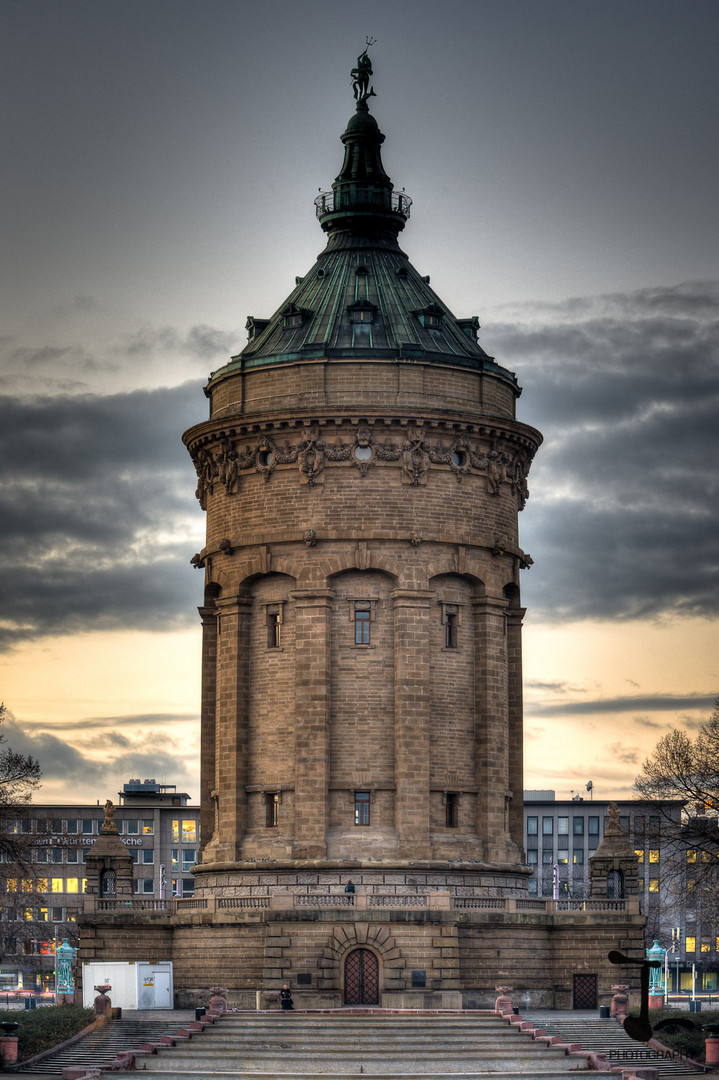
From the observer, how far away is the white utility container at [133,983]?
77.5m

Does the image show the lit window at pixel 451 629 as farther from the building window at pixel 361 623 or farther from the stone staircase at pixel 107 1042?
the stone staircase at pixel 107 1042

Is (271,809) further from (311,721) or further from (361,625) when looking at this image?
(361,625)

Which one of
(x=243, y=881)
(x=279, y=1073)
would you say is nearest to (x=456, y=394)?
(x=243, y=881)

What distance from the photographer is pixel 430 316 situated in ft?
296

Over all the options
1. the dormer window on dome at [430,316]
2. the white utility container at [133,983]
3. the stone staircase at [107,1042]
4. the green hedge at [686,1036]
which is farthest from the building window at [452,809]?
the dormer window on dome at [430,316]

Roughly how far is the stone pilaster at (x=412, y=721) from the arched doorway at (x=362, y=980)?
883cm

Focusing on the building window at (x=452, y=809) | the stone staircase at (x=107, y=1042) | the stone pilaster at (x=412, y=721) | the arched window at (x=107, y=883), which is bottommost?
the stone staircase at (x=107, y=1042)

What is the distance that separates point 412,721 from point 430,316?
64.3 feet

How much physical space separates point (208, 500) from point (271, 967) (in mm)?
25268

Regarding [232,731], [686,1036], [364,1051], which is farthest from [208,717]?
[686,1036]

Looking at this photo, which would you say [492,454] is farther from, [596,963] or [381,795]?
[596,963]

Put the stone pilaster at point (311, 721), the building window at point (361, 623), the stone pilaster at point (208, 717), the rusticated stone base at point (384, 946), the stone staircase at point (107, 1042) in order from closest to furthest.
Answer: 1. the stone staircase at point (107, 1042)
2. the rusticated stone base at point (384, 946)
3. the stone pilaster at point (311, 721)
4. the building window at point (361, 623)
5. the stone pilaster at point (208, 717)

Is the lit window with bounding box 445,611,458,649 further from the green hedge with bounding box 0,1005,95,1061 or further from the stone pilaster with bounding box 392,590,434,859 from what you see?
the green hedge with bounding box 0,1005,95,1061

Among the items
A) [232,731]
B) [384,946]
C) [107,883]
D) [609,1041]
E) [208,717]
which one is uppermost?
[208,717]
